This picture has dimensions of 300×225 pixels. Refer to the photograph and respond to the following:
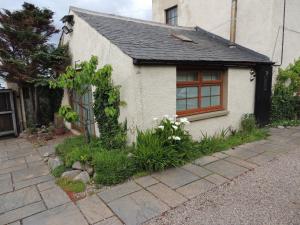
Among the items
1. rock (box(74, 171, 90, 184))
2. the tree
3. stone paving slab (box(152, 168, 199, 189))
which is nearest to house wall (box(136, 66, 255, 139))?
stone paving slab (box(152, 168, 199, 189))

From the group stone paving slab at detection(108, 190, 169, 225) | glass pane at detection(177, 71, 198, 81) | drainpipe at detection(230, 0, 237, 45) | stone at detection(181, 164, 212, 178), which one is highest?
drainpipe at detection(230, 0, 237, 45)

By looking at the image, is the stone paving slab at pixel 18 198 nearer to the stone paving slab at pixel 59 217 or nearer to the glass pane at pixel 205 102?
the stone paving slab at pixel 59 217

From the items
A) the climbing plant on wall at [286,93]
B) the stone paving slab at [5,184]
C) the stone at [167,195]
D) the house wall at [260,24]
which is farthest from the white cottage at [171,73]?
the stone paving slab at [5,184]

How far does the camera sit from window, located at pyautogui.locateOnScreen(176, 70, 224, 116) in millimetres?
6041

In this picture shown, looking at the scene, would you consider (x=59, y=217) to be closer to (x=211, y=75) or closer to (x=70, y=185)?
(x=70, y=185)

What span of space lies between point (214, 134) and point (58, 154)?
4489mm

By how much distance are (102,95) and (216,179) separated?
3258 mm

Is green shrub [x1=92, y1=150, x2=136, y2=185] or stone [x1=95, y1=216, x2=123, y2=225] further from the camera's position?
green shrub [x1=92, y1=150, x2=136, y2=185]

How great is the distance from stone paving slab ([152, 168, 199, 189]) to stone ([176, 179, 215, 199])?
0.12 meters

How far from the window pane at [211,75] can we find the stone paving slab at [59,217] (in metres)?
4.86

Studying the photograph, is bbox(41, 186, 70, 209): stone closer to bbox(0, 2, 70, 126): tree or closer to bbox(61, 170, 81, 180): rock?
bbox(61, 170, 81, 180): rock

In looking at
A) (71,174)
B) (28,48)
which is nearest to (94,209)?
(71,174)

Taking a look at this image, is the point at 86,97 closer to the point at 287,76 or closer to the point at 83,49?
the point at 83,49

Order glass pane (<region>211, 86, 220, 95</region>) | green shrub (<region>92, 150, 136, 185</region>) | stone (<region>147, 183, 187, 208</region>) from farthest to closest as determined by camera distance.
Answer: glass pane (<region>211, 86, 220, 95</region>) < green shrub (<region>92, 150, 136, 185</region>) < stone (<region>147, 183, 187, 208</region>)
